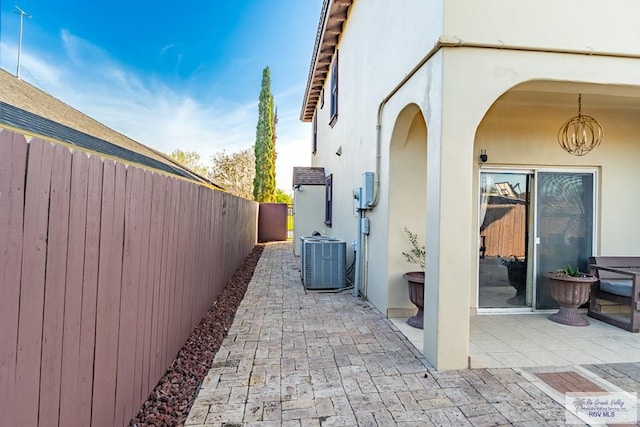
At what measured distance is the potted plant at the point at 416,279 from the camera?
15.4ft

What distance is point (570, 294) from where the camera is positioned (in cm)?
496

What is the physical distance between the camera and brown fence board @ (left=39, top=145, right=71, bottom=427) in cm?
166

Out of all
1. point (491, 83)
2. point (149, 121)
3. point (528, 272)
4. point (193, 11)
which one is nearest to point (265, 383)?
point (491, 83)

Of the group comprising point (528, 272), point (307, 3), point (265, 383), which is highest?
point (307, 3)

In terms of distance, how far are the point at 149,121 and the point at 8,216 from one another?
19.1 meters

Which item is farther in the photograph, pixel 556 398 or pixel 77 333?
pixel 556 398

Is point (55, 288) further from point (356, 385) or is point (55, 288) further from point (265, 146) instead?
point (265, 146)

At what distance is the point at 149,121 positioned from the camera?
18.4m

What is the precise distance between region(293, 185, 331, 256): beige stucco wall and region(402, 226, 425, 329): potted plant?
23.4 ft

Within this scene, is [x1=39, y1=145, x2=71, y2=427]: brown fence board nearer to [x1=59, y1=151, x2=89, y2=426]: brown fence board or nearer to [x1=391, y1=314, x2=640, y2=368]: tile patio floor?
[x1=59, y1=151, x2=89, y2=426]: brown fence board

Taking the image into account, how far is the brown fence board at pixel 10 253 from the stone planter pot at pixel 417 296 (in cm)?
406

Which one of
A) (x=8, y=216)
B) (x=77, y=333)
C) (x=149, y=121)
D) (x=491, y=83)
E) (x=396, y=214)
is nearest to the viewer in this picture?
(x=8, y=216)

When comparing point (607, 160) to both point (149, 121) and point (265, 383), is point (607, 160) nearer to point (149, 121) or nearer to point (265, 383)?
point (265, 383)

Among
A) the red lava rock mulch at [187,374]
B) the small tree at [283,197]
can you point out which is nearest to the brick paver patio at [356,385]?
the red lava rock mulch at [187,374]
